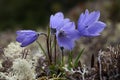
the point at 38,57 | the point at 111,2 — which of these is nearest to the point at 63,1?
the point at 111,2

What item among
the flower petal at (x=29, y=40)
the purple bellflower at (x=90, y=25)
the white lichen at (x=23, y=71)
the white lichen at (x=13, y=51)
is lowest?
the white lichen at (x=23, y=71)

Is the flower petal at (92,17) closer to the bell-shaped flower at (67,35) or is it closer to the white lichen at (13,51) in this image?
the bell-shaped flower at (67,35)

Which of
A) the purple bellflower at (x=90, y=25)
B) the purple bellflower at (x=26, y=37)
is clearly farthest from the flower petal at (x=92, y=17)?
the purple bellflower at (x=26, y=37)

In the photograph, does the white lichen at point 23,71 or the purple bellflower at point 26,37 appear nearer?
the white lichen at point 23,71

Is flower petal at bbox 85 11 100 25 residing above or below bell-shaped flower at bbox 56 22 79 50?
above

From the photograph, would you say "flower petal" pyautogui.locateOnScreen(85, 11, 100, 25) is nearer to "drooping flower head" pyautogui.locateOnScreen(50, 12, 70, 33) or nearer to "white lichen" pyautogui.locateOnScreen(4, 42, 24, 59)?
"drooping flower head" pyautogui.locateOnScreen(50, 12, 70, 33)

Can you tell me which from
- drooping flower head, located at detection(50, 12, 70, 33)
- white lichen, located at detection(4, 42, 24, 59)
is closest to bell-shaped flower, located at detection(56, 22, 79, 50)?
drooping flower head, located at detection(50, 12, 70, 33)

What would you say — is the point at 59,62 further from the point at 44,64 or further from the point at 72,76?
the point at 72,76

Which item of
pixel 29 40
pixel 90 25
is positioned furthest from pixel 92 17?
pixel 29 40
